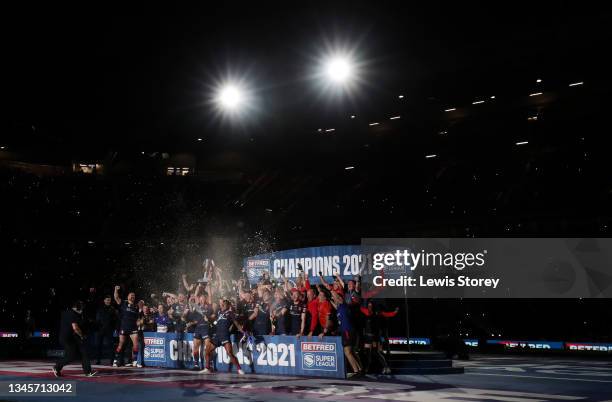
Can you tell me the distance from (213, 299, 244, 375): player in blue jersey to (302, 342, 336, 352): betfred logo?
188 cm

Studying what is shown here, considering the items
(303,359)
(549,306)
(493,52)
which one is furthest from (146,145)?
(303,359)

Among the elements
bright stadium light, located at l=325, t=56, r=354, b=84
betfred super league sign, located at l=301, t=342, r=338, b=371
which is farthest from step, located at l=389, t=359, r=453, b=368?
bright stadium light, located at l=325, t=56, r=354, b=84

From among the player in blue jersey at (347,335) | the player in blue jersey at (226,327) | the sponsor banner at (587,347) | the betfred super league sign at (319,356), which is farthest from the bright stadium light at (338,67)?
the sponsor banner at (587,347)

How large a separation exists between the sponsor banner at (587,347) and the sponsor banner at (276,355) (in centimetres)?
1250

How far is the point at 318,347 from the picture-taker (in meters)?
15.9

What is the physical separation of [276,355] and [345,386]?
3429 mm

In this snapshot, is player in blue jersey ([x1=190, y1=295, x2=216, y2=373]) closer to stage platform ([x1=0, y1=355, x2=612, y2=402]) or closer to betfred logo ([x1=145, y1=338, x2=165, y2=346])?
stage platform ([x1=0, y1=355, x2=612, y2=402])

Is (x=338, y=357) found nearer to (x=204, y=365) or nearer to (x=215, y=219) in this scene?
(x=204, y=365)

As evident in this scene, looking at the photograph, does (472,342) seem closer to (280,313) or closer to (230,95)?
(280,313)

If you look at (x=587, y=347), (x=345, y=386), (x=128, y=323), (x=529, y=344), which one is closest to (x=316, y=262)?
(x=128, y=323)

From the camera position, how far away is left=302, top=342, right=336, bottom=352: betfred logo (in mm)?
15609

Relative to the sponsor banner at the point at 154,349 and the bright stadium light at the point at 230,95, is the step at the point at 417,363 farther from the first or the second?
the bright stadium light at the point at 230,95

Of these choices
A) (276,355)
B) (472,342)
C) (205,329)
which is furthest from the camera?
(472,342)

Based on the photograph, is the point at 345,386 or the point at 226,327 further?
the point at 226,327
